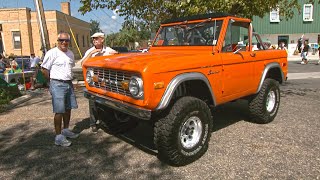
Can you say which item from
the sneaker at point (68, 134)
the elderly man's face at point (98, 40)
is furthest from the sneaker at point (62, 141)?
the elderly man's face at point (98, 40)

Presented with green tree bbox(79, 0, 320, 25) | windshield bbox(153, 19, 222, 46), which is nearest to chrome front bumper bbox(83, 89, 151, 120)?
windshield bbox(153, 19, 222, 46)

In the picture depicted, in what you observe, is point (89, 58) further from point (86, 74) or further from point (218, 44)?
point (218, 44)

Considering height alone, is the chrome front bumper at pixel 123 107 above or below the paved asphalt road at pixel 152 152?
above

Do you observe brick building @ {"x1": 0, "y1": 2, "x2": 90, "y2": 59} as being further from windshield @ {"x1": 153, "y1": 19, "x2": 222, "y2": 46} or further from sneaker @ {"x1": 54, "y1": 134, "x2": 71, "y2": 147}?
sneaker @ {"x1": 54, "y1": 134, "x2": 71, "y2": 147}

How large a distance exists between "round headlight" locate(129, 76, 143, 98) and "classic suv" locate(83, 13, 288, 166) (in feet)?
0.04

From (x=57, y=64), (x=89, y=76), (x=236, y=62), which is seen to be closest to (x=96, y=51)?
(x=89, y=76)

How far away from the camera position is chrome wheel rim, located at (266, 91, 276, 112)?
5.83 m

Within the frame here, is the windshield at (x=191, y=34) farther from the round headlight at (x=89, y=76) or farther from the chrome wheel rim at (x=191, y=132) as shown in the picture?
the round headlight at (x=89, y=76)

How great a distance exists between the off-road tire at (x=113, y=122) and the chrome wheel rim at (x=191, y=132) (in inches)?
51.2

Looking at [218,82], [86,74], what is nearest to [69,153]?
[86,74]

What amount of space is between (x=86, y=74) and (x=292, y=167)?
322 centimetres

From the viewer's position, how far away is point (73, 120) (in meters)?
6.20

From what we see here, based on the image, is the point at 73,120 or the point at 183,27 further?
the point at 73,120

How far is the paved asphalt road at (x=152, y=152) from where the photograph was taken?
12.3 ft
